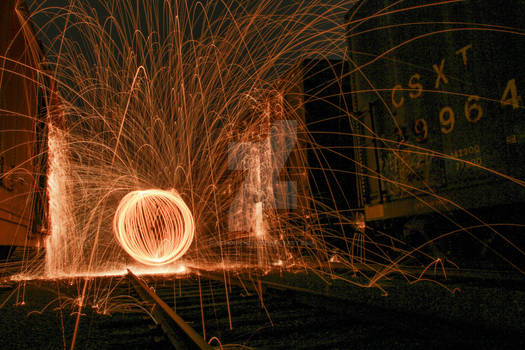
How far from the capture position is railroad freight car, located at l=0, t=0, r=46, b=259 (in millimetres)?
7211

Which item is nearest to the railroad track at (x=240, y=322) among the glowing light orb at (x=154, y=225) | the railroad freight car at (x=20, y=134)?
the glowing light orb at (x=154, y=225)

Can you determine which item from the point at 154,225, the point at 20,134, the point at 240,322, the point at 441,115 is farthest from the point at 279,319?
the point at 20,134

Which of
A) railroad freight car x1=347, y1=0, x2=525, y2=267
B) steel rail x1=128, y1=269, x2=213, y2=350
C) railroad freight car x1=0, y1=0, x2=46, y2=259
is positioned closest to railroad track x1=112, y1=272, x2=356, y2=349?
steel rail x1=128, y1=269, x2=213, y2=350

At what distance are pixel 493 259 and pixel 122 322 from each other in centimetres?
550

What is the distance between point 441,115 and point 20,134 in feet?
25.7

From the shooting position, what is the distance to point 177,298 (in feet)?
17.6

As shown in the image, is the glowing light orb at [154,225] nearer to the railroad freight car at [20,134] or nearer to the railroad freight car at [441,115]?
the railroad freight car at [20,134]

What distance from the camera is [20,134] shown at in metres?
8.40

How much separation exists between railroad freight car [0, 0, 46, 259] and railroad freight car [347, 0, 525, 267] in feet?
19.7

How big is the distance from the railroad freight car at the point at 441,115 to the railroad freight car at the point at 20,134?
6.02 meters

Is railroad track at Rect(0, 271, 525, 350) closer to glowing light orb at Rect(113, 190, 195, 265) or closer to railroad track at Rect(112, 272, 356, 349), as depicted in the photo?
railroad track at Rect(112, 272, 356, 349)

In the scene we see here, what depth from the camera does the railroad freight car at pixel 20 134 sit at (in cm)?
721

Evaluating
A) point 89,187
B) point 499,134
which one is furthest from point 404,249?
point 89,187

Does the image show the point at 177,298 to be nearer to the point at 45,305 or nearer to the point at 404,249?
the point at 45,305
